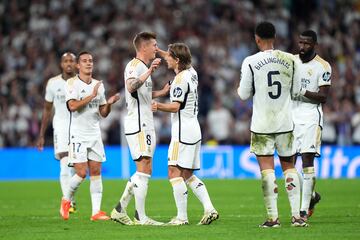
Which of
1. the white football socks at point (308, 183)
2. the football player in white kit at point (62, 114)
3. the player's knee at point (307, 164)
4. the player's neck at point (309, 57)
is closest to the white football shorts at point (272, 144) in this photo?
the white football socks at point (308, 183)

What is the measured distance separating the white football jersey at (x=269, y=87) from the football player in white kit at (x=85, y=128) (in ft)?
11.0

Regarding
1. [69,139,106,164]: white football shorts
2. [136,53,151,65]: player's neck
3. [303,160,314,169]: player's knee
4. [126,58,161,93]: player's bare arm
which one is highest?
[136,53,151,65]: player's neck

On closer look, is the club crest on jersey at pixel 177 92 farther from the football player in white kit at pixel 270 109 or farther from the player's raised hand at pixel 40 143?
the player's raised hand at pixel 40 143

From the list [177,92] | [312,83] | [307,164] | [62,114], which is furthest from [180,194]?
[62,114]

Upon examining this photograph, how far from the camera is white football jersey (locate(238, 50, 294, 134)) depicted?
1316 centimetres

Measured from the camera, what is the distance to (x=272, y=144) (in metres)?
13.4

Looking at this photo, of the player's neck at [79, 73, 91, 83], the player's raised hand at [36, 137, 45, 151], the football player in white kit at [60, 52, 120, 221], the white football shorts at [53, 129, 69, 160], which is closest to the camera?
the football player in white kit at [60, 52, 120, 221]

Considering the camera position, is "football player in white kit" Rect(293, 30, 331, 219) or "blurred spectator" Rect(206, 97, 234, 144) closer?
"football player in white kit" Rect(293, 30, 331, 219)

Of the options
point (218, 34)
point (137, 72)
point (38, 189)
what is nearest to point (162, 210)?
point (137, 72)

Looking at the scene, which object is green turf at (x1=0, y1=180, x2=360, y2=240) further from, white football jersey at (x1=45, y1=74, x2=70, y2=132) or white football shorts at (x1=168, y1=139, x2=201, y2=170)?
white football jersey at (x1=45, y1=74, x2=70, y2=132)

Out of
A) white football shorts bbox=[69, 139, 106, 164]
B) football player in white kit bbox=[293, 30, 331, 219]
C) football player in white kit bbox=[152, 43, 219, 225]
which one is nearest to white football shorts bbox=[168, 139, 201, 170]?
football player in white kit bbox=[152, 43, 219, 225]

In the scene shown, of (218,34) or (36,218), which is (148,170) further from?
(218,34)

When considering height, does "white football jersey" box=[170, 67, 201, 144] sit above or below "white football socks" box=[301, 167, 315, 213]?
above

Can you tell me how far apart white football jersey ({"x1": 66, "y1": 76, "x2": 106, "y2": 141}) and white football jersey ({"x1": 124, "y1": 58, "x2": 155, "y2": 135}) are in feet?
5.84
